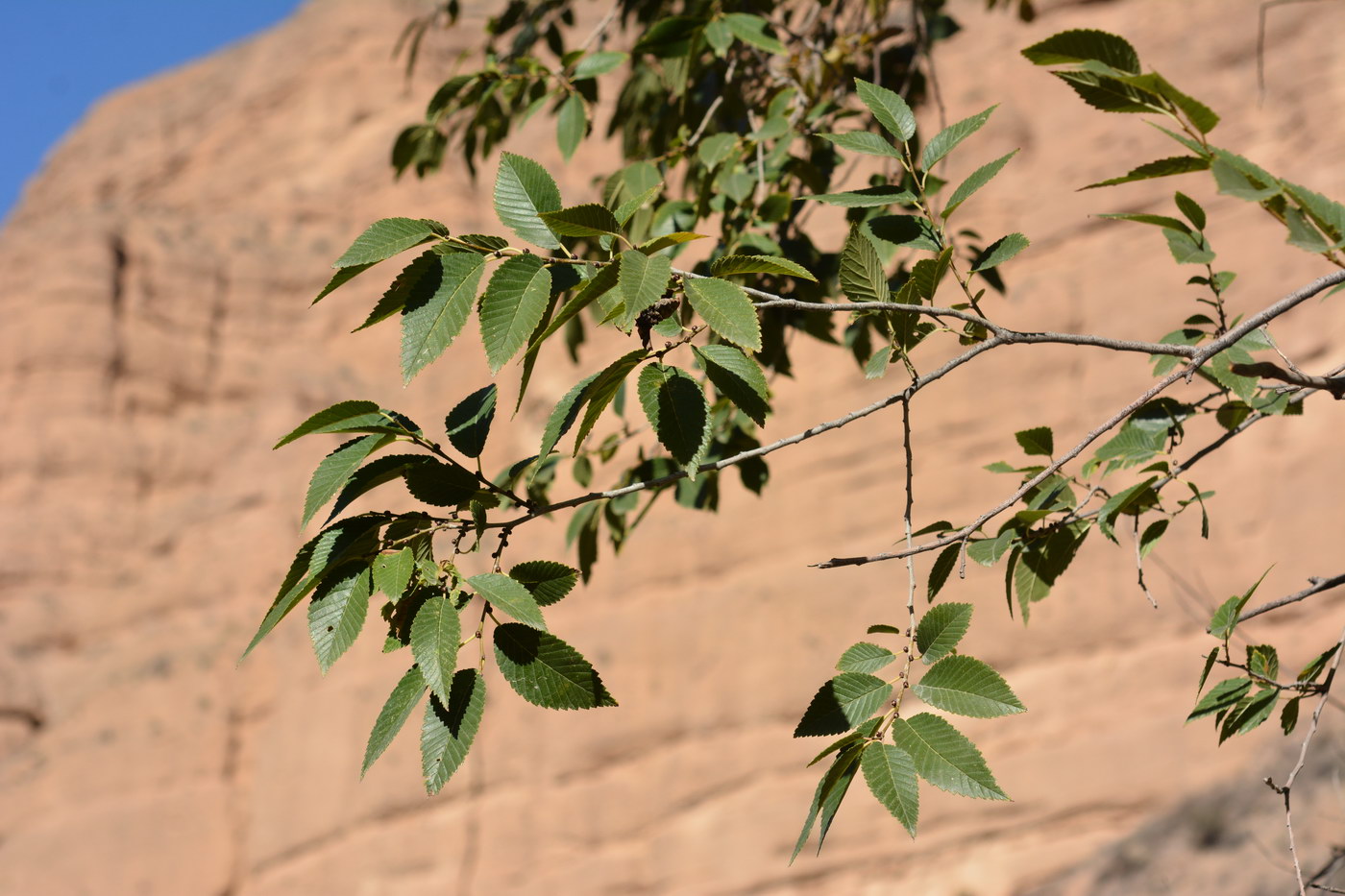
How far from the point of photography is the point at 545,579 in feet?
3.80

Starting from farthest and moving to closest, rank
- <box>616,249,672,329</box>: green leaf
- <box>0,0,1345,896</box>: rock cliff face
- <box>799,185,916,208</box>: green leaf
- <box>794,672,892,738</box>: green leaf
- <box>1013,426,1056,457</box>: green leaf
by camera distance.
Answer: <box>0,0,1345,896</box>: rock cliff face, <box>1013,426,1056,457</box>: green leaf, <box>799,185,916,208</box>: green leaf, <box>794,672,892,738</box>: green leaf, <box>616,249,672,329</box>: green leaf

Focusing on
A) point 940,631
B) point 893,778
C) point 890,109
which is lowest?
point 893,778

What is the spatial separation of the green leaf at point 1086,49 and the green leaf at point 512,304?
0.48 m

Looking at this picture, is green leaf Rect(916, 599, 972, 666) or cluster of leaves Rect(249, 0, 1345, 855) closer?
cluster of leaves Rect(249, 0, 1345, 855)

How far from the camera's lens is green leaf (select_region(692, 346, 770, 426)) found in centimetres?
106

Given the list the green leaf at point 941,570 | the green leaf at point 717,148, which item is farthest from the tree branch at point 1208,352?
the green leaf at point 717,148

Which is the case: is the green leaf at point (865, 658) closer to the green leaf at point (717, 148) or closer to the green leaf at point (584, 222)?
the green leaf at point (584, 222)

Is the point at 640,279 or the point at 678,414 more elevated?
the point at 640,279

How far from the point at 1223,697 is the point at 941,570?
18.1 inches

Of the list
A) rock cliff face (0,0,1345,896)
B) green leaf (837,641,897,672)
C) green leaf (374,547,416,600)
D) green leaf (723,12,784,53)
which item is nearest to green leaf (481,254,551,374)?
green leaf (374,547,416,600)

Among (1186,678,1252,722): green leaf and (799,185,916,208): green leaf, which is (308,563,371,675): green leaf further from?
(1186,678,1252,722): green leaf

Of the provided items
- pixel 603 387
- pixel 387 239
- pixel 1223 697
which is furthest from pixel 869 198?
pixel 1223 697

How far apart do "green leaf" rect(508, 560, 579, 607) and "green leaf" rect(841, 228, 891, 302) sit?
45 cm

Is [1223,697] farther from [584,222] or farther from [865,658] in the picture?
[584,222]
